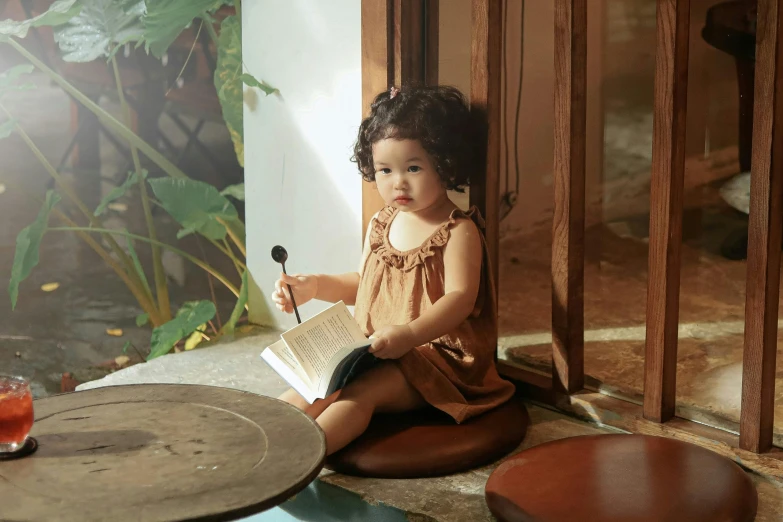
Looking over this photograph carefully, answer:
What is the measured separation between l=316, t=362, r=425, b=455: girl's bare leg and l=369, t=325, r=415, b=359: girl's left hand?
2.8 inches

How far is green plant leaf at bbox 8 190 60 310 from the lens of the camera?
312 centimetres

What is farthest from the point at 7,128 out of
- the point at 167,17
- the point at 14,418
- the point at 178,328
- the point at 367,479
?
the point at 14,418

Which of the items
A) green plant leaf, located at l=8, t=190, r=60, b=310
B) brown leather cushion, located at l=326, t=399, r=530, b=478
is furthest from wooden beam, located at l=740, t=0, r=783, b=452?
green plant leaf, located at l=8, t=190, r=60, b=310

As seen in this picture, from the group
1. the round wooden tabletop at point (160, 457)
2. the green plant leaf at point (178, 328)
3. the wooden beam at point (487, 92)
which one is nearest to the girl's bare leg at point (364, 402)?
the wooden beam at point (487, 92)

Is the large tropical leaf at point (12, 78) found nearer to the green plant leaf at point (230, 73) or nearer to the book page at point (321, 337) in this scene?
the green plant leaf at point (230, 73)

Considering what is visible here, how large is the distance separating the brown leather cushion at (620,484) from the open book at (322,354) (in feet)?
1.35

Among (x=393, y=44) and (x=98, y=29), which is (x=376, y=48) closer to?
(x=393, y=44)

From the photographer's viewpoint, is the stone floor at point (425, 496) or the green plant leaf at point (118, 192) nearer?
the stone floor at point (425, 496)

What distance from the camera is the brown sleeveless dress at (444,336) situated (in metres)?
2.17

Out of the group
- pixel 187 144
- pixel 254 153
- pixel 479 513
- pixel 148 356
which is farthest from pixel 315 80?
pixel 479 513

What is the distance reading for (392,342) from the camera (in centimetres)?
206

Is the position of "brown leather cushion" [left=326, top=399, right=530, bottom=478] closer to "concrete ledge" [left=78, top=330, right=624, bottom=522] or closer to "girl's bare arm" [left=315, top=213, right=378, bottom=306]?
"concrete ledge" [left=78, top=330, right=624, bottom=522]

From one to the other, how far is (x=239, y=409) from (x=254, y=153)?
1.79 m

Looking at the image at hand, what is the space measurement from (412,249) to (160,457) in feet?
3.73
